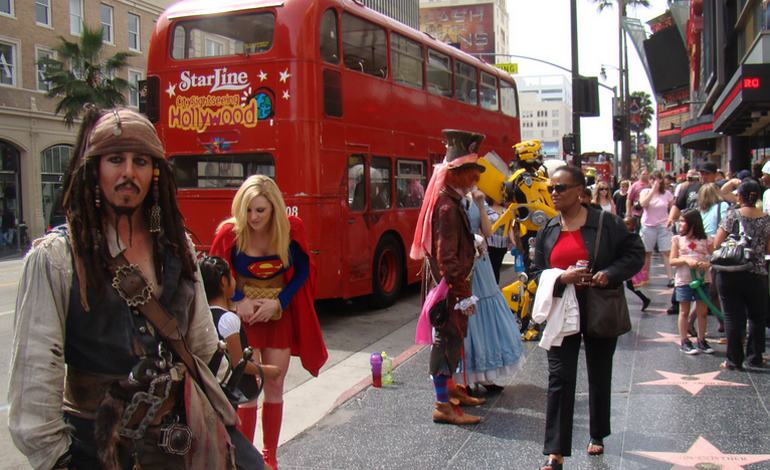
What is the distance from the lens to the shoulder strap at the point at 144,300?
→ 2.15 metres

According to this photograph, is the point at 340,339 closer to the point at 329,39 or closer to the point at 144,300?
the point at 329,39

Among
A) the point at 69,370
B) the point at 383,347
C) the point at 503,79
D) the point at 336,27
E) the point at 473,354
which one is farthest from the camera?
the point at 503,79

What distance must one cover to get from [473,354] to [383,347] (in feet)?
9.18

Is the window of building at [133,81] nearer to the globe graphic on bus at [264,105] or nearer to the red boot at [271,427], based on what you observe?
the globe graphic on bus at [264,105]

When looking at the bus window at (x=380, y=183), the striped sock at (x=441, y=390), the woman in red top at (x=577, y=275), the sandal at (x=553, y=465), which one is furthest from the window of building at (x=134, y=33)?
the sandal at (x=553, y=465)

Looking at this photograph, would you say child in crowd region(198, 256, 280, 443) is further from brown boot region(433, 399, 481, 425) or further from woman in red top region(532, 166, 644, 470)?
woman in red top region(532, 166, 644, 470)

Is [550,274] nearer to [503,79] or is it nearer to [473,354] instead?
[473,354]

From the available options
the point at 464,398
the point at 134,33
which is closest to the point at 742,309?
the point at 464,398

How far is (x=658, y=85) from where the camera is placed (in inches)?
1869

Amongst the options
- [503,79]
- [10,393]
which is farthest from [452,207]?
[503,79]

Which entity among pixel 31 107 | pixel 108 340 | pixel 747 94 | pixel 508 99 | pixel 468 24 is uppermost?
pixel 468 24

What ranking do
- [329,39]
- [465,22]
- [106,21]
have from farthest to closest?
[465,22], [106,21], [329,39]

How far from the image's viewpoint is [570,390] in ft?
14.0

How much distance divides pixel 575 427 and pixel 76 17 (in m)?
34.5
